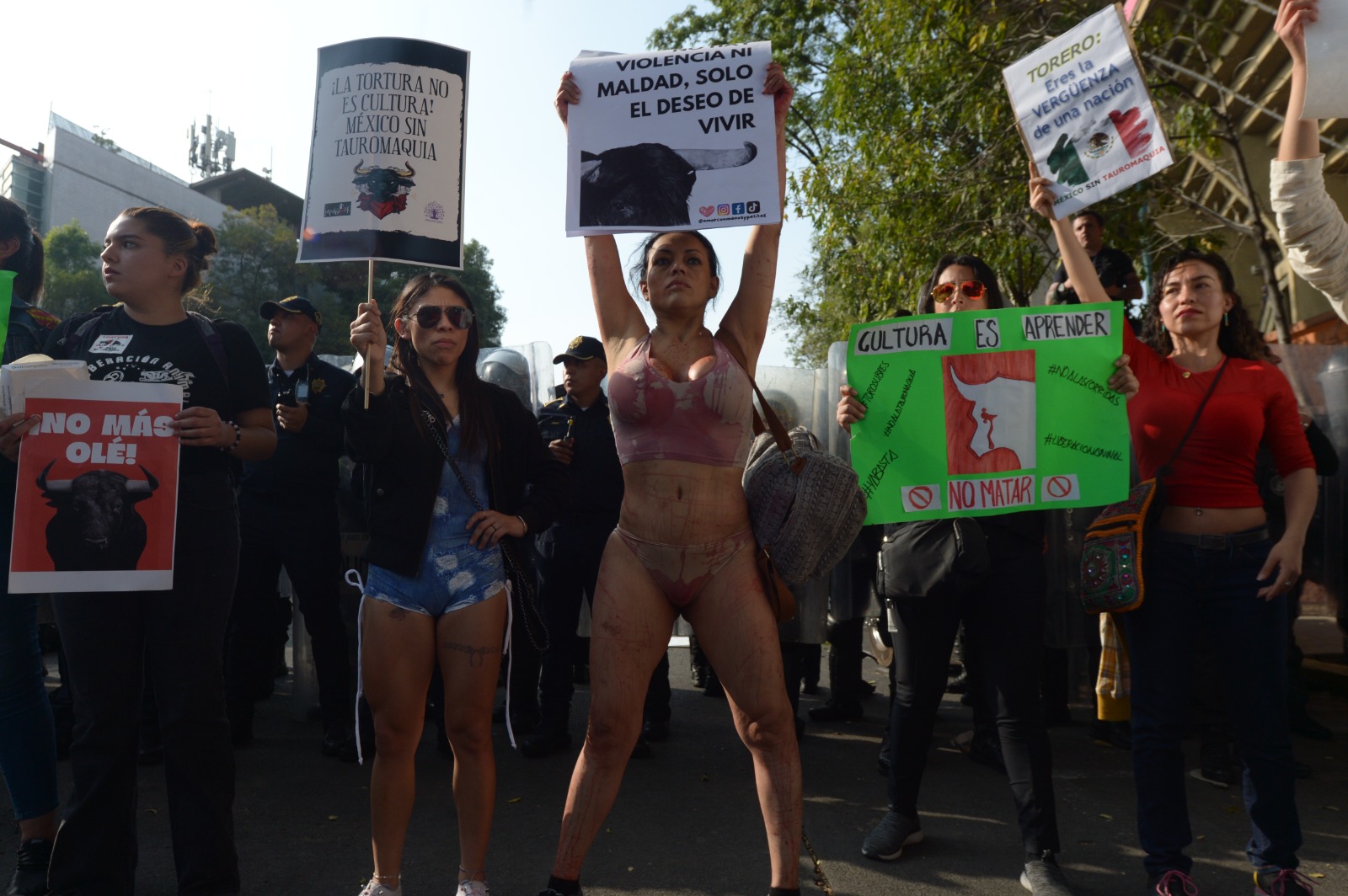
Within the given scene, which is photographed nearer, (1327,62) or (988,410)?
(1327,62)

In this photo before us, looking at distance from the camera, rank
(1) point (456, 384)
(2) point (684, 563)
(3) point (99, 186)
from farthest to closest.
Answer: (3) point (99, 186) → (1) point (456, 384) → (2) point (684, 563)

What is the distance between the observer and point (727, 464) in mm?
3115

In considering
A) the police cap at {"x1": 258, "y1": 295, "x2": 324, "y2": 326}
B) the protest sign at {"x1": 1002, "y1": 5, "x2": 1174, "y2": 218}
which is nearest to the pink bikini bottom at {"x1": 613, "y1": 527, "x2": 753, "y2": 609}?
the protest sign at {"x1": 1002, "y1": 5, "x2": 1174, "y2": 218}

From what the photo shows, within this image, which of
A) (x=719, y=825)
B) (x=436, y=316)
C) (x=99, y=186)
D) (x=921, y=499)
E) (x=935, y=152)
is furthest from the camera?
(x=99, y=186)

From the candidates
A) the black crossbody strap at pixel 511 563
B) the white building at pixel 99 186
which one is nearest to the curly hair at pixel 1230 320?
the black crossbody strap at pixel 511 563

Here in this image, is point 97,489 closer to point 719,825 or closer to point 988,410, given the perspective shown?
point 719,825

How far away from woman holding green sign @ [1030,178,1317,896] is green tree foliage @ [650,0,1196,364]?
16.3ft

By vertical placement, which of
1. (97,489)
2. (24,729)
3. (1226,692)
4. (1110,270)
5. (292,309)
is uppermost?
(1110,270)

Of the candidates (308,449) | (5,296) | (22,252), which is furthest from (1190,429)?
(22,252)

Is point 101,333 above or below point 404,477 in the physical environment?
above

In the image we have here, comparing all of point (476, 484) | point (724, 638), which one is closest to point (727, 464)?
point (724, 638)

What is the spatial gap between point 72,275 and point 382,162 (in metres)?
37.9

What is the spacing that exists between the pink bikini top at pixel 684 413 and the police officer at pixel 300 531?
9.26 ft

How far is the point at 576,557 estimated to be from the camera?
A: 5.65 metres
